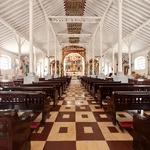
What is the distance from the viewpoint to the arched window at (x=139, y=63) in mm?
29606

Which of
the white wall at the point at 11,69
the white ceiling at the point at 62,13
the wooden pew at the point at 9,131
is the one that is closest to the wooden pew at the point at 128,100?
the wooden pew at the point at 9,131

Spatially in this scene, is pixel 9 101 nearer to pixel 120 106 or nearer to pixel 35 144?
pixel 35 144

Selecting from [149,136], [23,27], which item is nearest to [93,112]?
[149,136]

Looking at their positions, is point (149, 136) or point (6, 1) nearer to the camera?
point (149, 136)

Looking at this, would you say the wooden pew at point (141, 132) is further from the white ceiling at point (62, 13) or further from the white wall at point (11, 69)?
the white wall at point (11, 69)

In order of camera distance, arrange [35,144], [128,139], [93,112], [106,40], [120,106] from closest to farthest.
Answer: [35,144], [128,139], [120,106], [93,112], [106,40]

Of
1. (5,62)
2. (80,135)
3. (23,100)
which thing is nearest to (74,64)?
(5,62)

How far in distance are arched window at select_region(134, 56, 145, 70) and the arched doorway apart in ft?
31.9

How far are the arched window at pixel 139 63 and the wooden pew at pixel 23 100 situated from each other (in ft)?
83.5

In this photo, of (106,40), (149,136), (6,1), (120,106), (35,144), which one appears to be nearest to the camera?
(149,136)

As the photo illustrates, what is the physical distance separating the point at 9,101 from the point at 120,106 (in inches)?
87.5

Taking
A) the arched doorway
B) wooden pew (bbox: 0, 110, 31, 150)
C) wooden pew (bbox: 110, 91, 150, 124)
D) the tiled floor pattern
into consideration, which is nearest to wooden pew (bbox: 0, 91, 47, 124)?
the tiled floor pattern

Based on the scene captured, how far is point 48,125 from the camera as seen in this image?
5.16m

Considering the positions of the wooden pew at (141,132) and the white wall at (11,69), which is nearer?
the wooden pew at (141,132)
